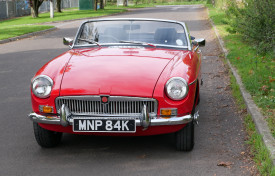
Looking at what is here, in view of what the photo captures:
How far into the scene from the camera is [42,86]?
4750mm

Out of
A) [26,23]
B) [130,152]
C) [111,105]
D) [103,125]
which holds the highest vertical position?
[111,105]

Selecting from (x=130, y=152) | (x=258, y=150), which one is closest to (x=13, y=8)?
(x=130, y=152)

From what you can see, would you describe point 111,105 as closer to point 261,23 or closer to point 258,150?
point 258,150

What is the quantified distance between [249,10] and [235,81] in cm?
446

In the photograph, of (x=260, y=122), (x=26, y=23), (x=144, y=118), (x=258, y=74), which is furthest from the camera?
(x=26, y=23)

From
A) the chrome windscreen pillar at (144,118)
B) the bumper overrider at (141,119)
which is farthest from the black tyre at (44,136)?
the chrome windscreen pillar at (144,118)

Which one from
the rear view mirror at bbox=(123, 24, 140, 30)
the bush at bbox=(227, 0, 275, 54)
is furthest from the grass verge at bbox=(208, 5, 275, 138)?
the rear view mirror at bbox=(123, 24, 140, 30)

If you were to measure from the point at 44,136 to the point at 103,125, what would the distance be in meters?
0.82

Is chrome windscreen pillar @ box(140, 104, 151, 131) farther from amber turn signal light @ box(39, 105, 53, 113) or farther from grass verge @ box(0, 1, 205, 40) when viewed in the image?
grass verge @ box(0, 1, 205, 40)

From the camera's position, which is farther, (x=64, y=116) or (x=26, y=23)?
(x=26, y=23)

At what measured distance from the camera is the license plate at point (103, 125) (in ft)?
14.5

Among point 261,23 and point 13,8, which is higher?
point 261,23

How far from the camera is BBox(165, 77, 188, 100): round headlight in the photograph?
460 cm

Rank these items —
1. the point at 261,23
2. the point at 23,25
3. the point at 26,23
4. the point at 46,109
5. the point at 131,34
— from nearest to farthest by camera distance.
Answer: the point at 46,109 < the point at 131,34 < the point at 261,23 < the point at 23,25 < the point at 26,23
